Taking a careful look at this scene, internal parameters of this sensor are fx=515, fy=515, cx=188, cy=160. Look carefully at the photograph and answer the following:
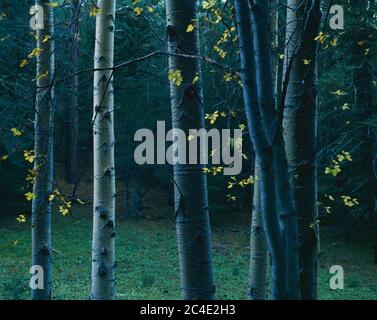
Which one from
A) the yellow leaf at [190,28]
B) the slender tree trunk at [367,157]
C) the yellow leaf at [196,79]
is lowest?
the yellow leaf at [196,79]

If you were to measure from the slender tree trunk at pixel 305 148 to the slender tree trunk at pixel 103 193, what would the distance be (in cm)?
275

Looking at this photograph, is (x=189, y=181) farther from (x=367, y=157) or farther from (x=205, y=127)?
(x=367, y=157)

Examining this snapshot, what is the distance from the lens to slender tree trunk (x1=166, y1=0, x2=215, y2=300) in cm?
336

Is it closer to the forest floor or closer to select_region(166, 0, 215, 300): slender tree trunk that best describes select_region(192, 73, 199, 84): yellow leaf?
select_region(166, 0, 215, 300): slender tree trunk

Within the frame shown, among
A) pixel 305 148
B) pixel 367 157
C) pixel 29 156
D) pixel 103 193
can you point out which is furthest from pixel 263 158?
pixel 367 157

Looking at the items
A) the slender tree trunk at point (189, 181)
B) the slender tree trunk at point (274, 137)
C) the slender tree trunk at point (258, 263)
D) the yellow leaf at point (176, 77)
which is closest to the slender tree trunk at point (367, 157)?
the slender tree trunk at point (258, 263)

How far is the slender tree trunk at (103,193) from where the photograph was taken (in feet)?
20.5

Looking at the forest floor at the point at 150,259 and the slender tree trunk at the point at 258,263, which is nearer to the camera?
the slender tree trunk at the point at 258,263

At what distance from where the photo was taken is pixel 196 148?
348 cm

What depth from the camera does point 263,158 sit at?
2.76 meters

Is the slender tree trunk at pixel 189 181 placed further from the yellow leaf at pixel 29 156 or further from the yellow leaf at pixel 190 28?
the yellow leaf at pixel 29 156

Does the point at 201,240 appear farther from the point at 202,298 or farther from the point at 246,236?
the point at 246,236

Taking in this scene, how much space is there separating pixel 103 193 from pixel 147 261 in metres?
13.3

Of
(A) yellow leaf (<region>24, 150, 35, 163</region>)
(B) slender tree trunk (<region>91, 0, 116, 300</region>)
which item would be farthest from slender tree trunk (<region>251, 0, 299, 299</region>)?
(B) slender tree trunk (<region>91, 0, 116, 300</region>)
